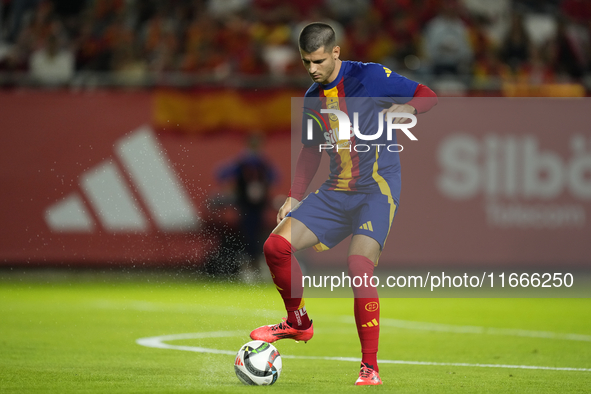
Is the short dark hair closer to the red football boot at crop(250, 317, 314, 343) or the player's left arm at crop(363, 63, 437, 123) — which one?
the player's left arm at crop(363, 63, 437, 123)

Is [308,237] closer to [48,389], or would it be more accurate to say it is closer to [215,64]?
[48,389]

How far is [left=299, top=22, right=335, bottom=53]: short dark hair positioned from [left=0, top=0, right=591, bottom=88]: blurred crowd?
8.39 metres

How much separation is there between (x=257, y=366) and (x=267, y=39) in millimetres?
10364

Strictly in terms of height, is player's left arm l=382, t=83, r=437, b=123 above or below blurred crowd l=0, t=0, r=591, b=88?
above

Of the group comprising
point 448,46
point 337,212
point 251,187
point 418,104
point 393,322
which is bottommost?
point 393,322

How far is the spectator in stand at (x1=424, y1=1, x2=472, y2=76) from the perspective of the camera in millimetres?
14110

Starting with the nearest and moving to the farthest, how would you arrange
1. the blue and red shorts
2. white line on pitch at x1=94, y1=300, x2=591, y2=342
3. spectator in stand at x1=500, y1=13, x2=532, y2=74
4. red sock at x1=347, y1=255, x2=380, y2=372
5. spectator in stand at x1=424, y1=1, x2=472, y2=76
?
red sock at x1=347, y1=255, x2=380, y2=372 → the blue and red shorts → white line on pitch at x1=94, y1=300, x2=591, y2=342 → spectator in stand at x1=424, y1=1, x2=472, y2=76 → spectator in stand at x1=500, y1=13, x2=532, y2=74

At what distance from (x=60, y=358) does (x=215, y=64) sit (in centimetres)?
876

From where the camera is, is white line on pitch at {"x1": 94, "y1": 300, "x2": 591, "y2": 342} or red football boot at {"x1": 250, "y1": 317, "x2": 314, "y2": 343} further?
white line on pitch at {"x1": 94, "y1": 300, "x2": 591, "y2": 342}

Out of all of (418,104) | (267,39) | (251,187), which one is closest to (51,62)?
(267,39)

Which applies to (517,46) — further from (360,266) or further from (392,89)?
(360,266)

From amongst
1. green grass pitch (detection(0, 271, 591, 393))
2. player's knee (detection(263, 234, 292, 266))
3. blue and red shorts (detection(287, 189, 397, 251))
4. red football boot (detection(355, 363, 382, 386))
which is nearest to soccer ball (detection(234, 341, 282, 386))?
green grass pitch (detection(0, 271, 591, 393))

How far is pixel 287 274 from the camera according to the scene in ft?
19.6

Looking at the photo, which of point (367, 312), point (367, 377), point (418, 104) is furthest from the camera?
point (418, 104)
